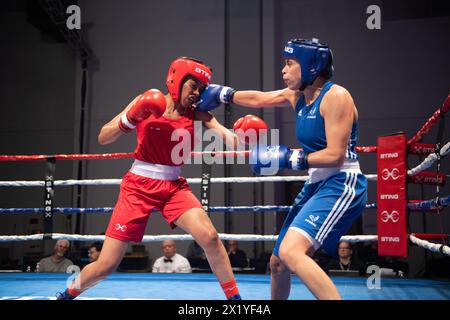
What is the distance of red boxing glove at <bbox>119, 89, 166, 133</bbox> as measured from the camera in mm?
2098

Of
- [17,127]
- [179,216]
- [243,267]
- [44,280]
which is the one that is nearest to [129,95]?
[17,127]

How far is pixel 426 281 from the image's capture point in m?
3.49

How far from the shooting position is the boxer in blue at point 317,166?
1.74m

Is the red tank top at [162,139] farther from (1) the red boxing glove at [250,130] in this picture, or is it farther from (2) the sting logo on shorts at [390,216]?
(2) the sting logo on shorts at [390,216]

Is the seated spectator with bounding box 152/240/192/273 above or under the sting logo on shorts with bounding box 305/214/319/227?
under

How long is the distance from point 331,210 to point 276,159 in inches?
11.6

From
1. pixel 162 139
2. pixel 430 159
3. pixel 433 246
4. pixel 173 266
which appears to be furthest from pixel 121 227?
pixel 173 266

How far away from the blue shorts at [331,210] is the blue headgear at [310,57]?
430 mm

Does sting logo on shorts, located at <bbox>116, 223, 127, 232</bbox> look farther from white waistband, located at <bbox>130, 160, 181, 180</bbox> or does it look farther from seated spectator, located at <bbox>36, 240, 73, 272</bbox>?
seated spectator, located at <bbox>36, 240, 73, 272</bbox>

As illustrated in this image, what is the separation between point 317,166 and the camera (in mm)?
1795

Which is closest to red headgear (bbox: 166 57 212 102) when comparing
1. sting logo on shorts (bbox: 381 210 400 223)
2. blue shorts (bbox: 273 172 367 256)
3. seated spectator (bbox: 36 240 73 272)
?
blue shorts (bbox: 273 172 367 256)

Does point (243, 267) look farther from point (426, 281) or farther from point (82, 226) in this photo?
point (82, 226)

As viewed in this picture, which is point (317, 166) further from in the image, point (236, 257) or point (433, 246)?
point (236, 257)

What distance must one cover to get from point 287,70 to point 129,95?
5.67 meters
